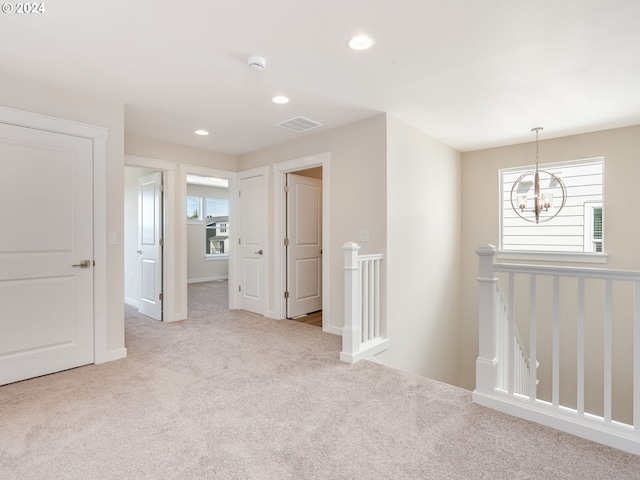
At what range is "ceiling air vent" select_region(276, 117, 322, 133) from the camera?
370cm

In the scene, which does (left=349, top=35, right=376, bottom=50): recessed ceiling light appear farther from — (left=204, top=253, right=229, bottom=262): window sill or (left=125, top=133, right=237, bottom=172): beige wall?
(left=204, top=253, right=229, bottom=262): window sill

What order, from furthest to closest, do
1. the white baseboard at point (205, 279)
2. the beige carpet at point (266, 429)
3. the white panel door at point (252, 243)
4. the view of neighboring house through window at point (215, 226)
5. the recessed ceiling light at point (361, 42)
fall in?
the view of neighboring house through window at point (215, 226) < the white baseboard at point (205, 279) < the white panel door at point (252, 243) < the recessed ceiling light at point (361, 42) < the beige carpet at point (266, 429)

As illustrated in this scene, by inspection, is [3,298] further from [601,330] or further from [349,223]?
[601,330]

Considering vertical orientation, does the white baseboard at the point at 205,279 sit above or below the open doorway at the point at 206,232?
below

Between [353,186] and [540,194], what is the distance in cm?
264

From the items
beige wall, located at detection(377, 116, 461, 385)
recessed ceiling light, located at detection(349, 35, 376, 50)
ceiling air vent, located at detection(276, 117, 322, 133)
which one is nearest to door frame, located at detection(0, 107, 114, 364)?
ceiling air vent, located at detection(276, 117, 322, 133)

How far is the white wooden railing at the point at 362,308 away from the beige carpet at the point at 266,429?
0.65 feet

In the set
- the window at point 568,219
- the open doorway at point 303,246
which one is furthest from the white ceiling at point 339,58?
the open doorway at point 303,246

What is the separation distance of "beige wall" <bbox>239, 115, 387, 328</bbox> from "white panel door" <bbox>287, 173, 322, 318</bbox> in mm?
711

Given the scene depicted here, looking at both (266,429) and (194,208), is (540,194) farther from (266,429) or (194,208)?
(194,208)

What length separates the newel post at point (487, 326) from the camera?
225 cm

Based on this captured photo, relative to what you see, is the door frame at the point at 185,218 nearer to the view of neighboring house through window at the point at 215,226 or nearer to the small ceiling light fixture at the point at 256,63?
the small ceiling light fixture at the point at 256,63

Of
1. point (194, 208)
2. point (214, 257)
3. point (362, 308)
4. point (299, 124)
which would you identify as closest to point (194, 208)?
point (194, 208)

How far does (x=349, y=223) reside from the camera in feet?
12.7
